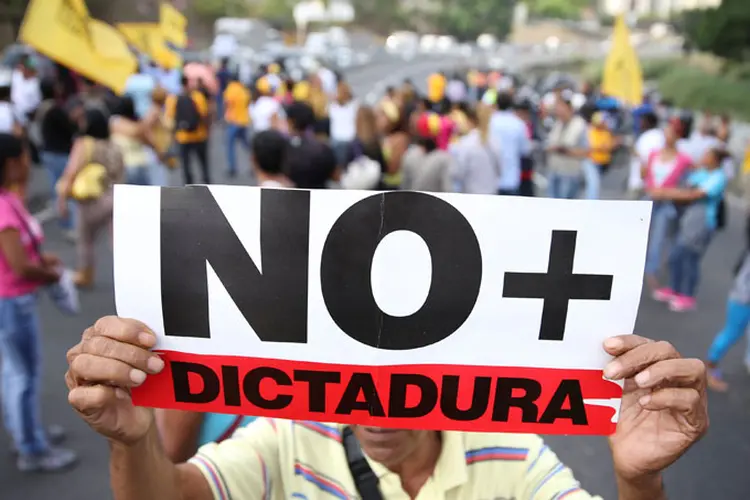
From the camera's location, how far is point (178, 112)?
31.0 feet

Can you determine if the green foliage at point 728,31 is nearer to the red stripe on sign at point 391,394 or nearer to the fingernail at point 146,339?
the red stripe on sign at point 391,394

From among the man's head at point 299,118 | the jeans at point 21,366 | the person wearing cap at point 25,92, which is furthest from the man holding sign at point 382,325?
the person wearing cap at point 25,92

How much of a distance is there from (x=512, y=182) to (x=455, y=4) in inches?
3303

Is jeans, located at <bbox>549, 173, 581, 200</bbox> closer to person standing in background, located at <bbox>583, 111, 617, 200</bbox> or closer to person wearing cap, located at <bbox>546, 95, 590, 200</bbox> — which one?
person wearing cap, located at <bbox>546, 95, 590, 200</bbox>

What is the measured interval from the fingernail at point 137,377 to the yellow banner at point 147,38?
551 cm

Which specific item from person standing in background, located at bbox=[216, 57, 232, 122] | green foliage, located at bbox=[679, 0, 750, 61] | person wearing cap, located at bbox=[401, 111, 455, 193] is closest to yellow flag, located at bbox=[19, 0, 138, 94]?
person wearing cap, located at bbox=[401, 111, 455, 193]

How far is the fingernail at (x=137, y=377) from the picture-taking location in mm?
1435

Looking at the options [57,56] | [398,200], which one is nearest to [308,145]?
[57,56]

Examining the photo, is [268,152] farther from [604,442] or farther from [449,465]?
[449,465]

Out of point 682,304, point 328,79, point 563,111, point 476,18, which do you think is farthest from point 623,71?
point 476,18

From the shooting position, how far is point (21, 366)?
3701 millimetres

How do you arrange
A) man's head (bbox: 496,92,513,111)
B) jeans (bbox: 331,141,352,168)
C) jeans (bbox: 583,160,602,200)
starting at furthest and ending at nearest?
1. jeans (bbox: 331,141,352,168)
2. jeans (bbox: 583,160,602,200)
3. man's head (bbox: 496,92,513,111)

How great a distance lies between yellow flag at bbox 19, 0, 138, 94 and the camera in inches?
166

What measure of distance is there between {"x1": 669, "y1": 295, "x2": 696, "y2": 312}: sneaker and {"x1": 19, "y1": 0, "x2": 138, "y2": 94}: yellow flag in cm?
521
